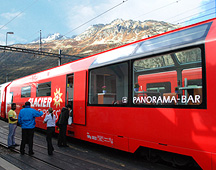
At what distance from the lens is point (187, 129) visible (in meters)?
4.10

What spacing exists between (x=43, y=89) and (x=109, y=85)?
17.6ft

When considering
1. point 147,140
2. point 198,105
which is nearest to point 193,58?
point 198,105

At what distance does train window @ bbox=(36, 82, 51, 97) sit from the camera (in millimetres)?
9857

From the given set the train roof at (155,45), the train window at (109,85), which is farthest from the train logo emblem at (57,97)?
the train window at (109,85)

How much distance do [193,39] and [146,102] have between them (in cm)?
180

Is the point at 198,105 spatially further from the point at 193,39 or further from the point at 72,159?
the point at 72,159

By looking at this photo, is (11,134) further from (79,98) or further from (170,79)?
(170,79)

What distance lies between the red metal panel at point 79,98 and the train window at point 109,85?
401 millimetres

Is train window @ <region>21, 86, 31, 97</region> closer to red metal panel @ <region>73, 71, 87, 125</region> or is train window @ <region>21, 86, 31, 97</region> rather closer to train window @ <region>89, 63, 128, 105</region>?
red metal panel @ <region>73, 71, 87, 125</region>

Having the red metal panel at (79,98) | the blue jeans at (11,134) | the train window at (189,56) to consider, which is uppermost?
the train window at (189,56)

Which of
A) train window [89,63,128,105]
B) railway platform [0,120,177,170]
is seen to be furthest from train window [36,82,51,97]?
train window [89,63,128,105]

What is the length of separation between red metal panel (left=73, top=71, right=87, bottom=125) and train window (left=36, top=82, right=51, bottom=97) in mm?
2667

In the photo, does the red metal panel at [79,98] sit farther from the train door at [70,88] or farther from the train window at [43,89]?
the train window at [43,89]

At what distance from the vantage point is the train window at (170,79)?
4.18 metres
